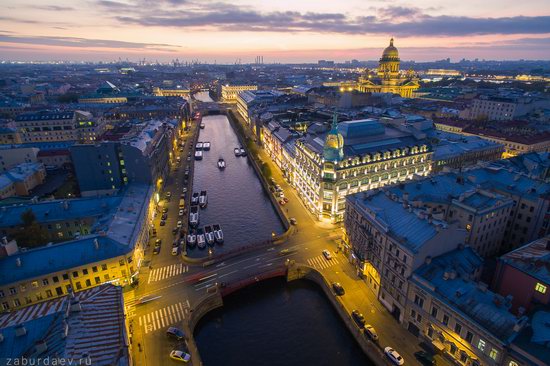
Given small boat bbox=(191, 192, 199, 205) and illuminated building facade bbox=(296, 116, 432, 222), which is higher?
illuminated building facade bbox=(296, 116, 432, 222)

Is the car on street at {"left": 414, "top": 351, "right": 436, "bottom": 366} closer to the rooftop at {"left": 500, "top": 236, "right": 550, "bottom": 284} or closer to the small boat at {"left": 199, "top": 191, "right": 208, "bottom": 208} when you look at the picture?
the rooftop at {"left": 500, "top": 236, "right": 550, "bottom": 284}

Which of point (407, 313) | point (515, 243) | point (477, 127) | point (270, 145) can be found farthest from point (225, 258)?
point (477, 127)

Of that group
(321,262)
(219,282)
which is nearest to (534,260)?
(321,262)

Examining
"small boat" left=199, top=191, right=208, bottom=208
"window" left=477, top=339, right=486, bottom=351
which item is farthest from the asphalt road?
"small boat" left=199, top=191, right=208, bottom=208

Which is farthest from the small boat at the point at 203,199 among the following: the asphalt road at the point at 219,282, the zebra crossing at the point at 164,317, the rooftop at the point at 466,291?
the rooftop at the point at 466,291

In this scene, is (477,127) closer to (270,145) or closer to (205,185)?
(270,145)

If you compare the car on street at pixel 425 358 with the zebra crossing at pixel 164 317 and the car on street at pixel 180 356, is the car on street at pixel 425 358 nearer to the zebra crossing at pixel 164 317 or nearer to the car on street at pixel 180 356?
the car on street at pixel 180 356

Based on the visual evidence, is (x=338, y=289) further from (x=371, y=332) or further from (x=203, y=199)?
(x=203, y=199)
